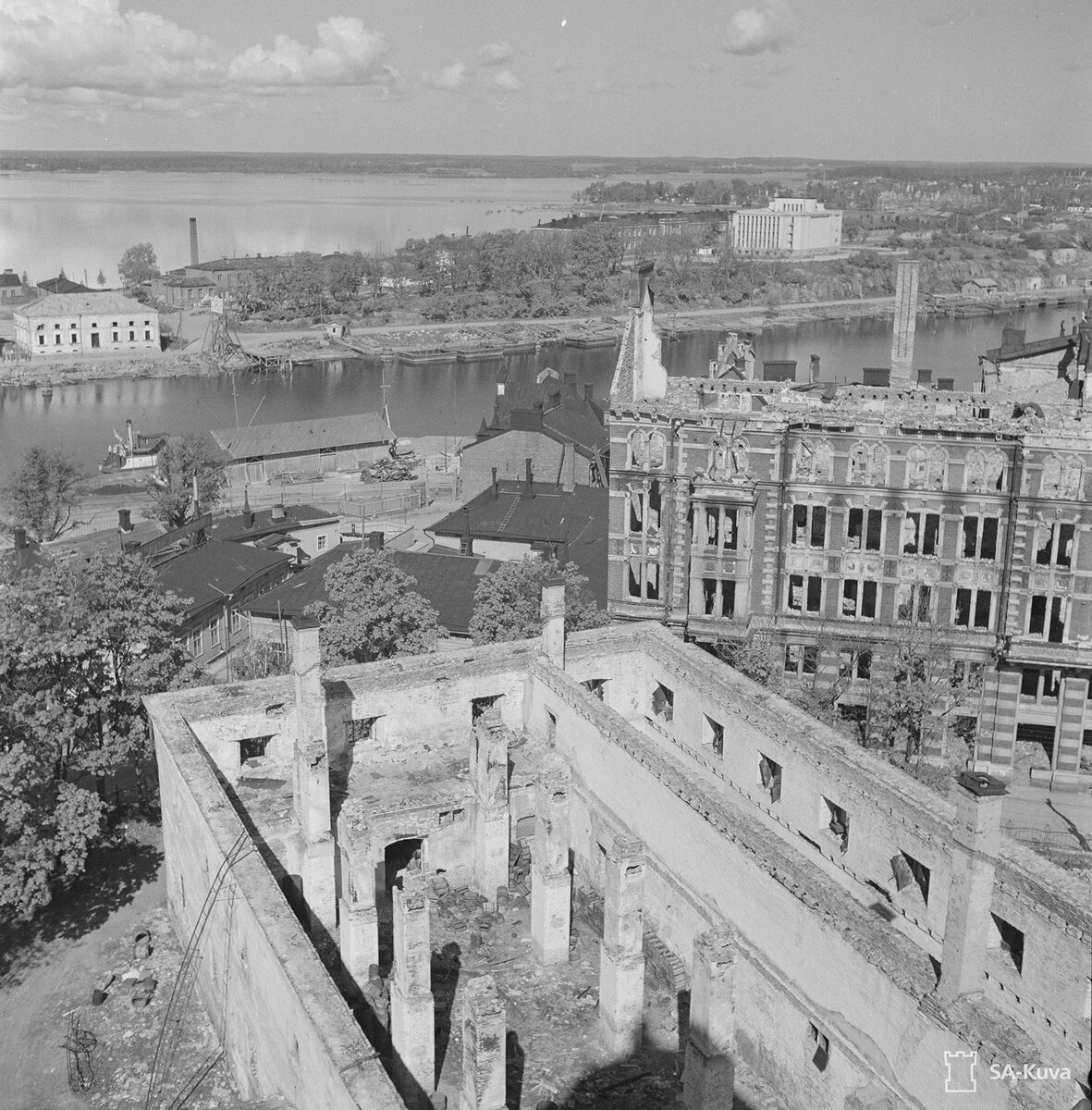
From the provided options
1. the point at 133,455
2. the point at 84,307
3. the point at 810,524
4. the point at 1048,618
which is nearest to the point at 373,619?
the point at 810,524

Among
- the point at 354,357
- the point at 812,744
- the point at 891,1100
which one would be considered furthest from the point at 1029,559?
the point at 354,357

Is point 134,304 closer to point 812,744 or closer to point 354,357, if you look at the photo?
point 354,357

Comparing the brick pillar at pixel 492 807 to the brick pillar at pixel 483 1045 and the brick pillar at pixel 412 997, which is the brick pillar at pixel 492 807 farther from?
the brick pillar at pixel 483 1045

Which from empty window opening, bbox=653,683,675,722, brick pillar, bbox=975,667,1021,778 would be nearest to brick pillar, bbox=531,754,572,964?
empty window opening, bbox=653,683,675,722

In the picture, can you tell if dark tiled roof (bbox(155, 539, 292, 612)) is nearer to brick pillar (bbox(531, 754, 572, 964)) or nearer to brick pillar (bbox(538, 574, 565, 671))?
brick pillar (bbox(538, 574, 565, 671))

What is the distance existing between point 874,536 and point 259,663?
721 inches

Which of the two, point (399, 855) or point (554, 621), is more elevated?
point (554, 621)

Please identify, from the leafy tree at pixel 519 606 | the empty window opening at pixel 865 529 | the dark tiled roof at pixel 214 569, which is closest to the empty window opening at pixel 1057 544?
the empty window opening at pixel 865 529

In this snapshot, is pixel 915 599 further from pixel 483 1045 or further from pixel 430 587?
pixel 483 1045

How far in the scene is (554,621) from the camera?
32.3 m

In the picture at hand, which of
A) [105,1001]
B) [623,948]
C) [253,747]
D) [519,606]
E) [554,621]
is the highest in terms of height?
[554,621]

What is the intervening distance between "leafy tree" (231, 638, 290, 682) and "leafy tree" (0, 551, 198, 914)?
18.7 feet

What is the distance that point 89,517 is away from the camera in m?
74.4

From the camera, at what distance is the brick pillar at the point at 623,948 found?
23.6 meters
